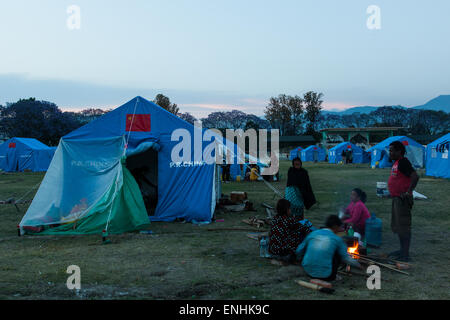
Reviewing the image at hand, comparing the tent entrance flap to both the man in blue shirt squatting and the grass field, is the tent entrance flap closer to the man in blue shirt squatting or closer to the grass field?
the grass field

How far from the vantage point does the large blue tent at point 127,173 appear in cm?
859

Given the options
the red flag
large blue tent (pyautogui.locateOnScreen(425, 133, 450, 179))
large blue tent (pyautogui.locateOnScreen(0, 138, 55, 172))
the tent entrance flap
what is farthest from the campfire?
large blue tent (pyautogui.locateOnScreen(0, 138, 55, 172))

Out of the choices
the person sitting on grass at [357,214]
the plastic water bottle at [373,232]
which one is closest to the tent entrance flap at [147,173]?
the person sitting on grass at [357,214]

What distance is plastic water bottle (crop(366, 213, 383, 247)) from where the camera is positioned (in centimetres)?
690

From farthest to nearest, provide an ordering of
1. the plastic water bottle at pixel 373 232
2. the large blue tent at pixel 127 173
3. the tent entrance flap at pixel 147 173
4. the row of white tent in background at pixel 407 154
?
the row of white tent in background at pixel 407 154 → the tent entrance flap at pixel 147 173 → the large blue tent at pixel 127 173 → the plastic water bottle at pixel 373 232

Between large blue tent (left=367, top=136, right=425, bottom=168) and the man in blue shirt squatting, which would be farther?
large blue tent (left=367, top=136, right=425, bottom=168)

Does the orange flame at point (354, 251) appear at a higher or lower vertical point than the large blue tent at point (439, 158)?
lower

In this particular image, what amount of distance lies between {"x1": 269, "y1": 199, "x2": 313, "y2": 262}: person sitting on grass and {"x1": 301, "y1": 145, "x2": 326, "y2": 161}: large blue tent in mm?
44245

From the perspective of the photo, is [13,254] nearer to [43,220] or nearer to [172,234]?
[43,220]

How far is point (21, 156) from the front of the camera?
107ft

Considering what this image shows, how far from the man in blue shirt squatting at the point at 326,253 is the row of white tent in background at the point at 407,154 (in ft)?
68.3

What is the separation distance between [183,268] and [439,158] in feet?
74.0

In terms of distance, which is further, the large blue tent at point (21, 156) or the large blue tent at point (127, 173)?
the large blue tent at point (21, 156)

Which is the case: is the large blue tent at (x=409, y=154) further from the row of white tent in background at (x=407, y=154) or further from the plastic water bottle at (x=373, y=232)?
the plastic water bottle at (x=373, y=232)
